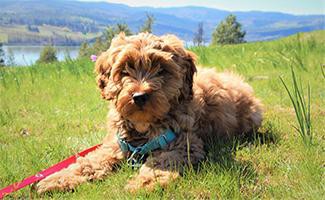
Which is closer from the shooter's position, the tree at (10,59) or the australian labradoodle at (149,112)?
the australian labradoodle at (149,112)

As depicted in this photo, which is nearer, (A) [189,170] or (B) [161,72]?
(A) [189,170]

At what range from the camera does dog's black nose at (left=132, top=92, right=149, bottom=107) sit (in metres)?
3.64

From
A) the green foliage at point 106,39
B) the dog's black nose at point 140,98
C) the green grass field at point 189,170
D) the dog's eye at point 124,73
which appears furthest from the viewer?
the green foliage at point 106,39

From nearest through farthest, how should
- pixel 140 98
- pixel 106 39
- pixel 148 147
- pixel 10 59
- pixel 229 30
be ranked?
1. pixel 140 98
2. pixel 148 147
3. pixel 10 59
4. pixel 106 39
5. pixel 229 30

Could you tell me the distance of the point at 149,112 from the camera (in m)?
3.76

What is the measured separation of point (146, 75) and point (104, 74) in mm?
683

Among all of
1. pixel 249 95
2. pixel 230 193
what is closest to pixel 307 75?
pixel 249 95

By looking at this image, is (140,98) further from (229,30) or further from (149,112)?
(229,30)

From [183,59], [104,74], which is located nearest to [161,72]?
[183,59]

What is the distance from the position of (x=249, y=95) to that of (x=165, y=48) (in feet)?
6.13

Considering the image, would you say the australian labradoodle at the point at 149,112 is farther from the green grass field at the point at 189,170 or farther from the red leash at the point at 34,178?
the green grass field at the point at 189,170

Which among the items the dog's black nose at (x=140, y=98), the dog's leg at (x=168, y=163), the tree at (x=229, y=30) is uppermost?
the dog's black nose at (x=140, y=98)

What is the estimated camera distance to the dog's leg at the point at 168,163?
3.52 metres

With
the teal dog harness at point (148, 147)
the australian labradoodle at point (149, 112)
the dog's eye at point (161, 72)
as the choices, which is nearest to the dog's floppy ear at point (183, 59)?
the australian labradoodle at point (149, 112)
